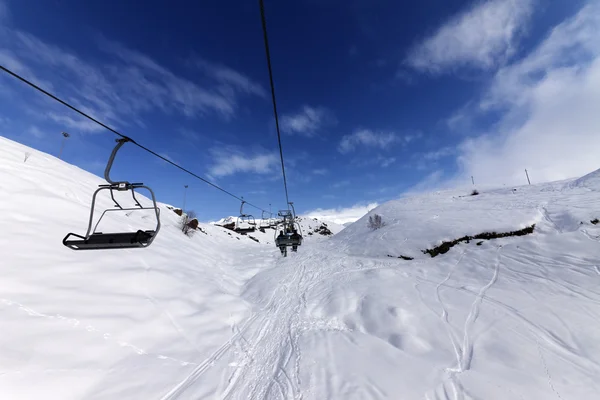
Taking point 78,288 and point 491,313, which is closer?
point 78,288

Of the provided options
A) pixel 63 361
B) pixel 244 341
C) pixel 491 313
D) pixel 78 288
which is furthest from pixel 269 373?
pixel 491 313

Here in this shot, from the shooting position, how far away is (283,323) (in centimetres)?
773

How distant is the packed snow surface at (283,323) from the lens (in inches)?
181

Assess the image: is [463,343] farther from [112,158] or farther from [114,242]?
[112,158]

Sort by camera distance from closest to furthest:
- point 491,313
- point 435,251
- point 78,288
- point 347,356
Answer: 1. point 347,356
2. point 78,288
3. point 491,313
4. point 435,251

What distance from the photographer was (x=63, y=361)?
454cm

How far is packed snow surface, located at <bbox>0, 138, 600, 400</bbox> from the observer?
181 inches

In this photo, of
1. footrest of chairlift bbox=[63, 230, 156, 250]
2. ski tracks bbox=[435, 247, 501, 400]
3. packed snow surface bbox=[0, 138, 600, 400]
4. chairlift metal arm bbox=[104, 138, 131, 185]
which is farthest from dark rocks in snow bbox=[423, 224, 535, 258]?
chairlift metal arm bbox=[104, 138, 131, 185]

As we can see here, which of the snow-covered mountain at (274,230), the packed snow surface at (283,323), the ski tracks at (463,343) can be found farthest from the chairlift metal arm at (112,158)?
the snow-covered mountain at (274,230)

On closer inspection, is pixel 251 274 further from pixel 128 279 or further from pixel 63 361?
pixel 63 361

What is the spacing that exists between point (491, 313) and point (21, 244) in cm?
1457

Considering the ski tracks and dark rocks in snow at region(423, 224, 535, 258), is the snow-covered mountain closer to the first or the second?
dark rocks in snow at region(423, 224, 535, 258)

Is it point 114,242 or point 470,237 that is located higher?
point 114,242

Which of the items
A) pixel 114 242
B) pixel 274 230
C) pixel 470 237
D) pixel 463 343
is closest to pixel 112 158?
pixel 114 242
